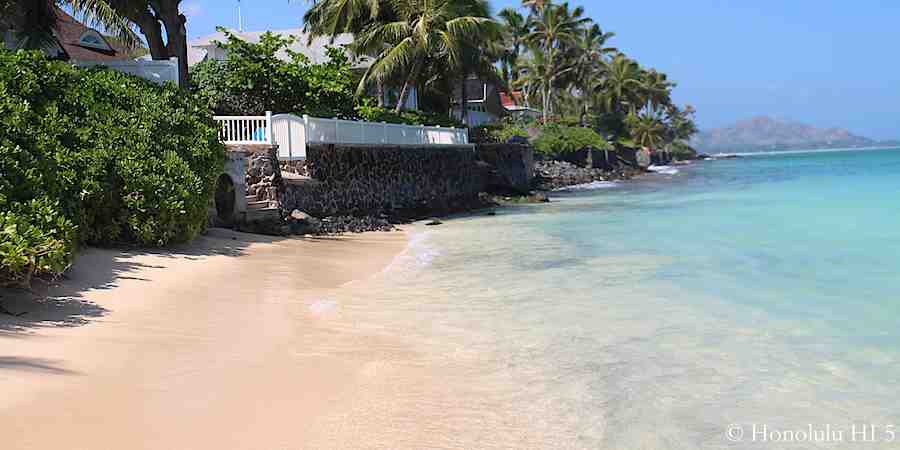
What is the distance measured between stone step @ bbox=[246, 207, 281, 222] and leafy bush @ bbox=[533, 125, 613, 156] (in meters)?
39.4

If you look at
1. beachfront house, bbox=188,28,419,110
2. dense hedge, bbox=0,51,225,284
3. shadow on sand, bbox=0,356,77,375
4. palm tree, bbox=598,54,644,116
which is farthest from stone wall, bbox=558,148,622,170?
shadow on sand, bbox=0,356,77,375

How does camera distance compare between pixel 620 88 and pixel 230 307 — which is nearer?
pixel 230 307

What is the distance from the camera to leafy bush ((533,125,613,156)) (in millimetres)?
58312

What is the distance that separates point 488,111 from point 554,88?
41.0 feet

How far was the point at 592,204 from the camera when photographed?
34.0 meters

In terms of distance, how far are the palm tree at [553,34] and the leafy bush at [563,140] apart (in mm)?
3477

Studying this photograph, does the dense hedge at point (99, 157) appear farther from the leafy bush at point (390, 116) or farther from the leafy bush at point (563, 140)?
the leafy bush at point (563, 140)

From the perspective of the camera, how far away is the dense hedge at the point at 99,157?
9.83m

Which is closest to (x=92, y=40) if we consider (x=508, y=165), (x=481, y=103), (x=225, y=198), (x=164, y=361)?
(x=225, y=198)

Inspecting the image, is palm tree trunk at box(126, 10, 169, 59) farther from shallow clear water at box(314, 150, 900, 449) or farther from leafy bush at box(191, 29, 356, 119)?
shallow clear water at box(314, 150, 900, 449)

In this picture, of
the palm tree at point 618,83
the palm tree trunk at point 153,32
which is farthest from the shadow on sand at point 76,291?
the palm tree at point 618,83

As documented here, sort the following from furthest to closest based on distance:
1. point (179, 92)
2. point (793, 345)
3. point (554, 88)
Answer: point (554, 88), point (179, 92), point (793, 345)

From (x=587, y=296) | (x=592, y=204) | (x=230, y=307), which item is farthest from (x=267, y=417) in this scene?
(x=592, y=204)

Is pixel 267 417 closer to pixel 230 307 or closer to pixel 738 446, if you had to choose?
pixel 738 446
